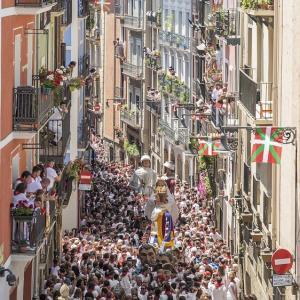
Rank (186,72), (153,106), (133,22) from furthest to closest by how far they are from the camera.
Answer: (133,22) → (153,106) → (186,72)

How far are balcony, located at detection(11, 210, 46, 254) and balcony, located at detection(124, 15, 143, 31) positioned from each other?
56772 mm

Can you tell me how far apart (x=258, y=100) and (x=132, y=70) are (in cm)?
5152

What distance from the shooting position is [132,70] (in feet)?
297

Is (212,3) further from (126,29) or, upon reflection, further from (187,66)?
(126,29)

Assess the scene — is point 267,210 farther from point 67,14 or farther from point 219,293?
point 67,14

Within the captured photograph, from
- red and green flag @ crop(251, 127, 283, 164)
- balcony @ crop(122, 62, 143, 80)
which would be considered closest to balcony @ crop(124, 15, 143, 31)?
balcony @ crop(122, 62, 143, 80)

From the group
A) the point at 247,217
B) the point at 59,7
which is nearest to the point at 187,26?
the point at 59,7

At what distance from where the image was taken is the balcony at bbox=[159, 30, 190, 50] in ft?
247

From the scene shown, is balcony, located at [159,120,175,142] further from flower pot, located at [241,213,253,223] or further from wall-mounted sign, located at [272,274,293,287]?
wall-mounted sign, located at [272,274,293,287]

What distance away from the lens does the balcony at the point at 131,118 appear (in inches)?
3489

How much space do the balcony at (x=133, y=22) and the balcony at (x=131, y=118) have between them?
16.8ft

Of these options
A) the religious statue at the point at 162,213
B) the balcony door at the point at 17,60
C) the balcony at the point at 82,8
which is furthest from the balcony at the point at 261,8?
the balcony at the point at 82,8

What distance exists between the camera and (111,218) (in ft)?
191

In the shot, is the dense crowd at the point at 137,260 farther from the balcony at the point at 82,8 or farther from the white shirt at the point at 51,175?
the balcony at the point at 82,8
